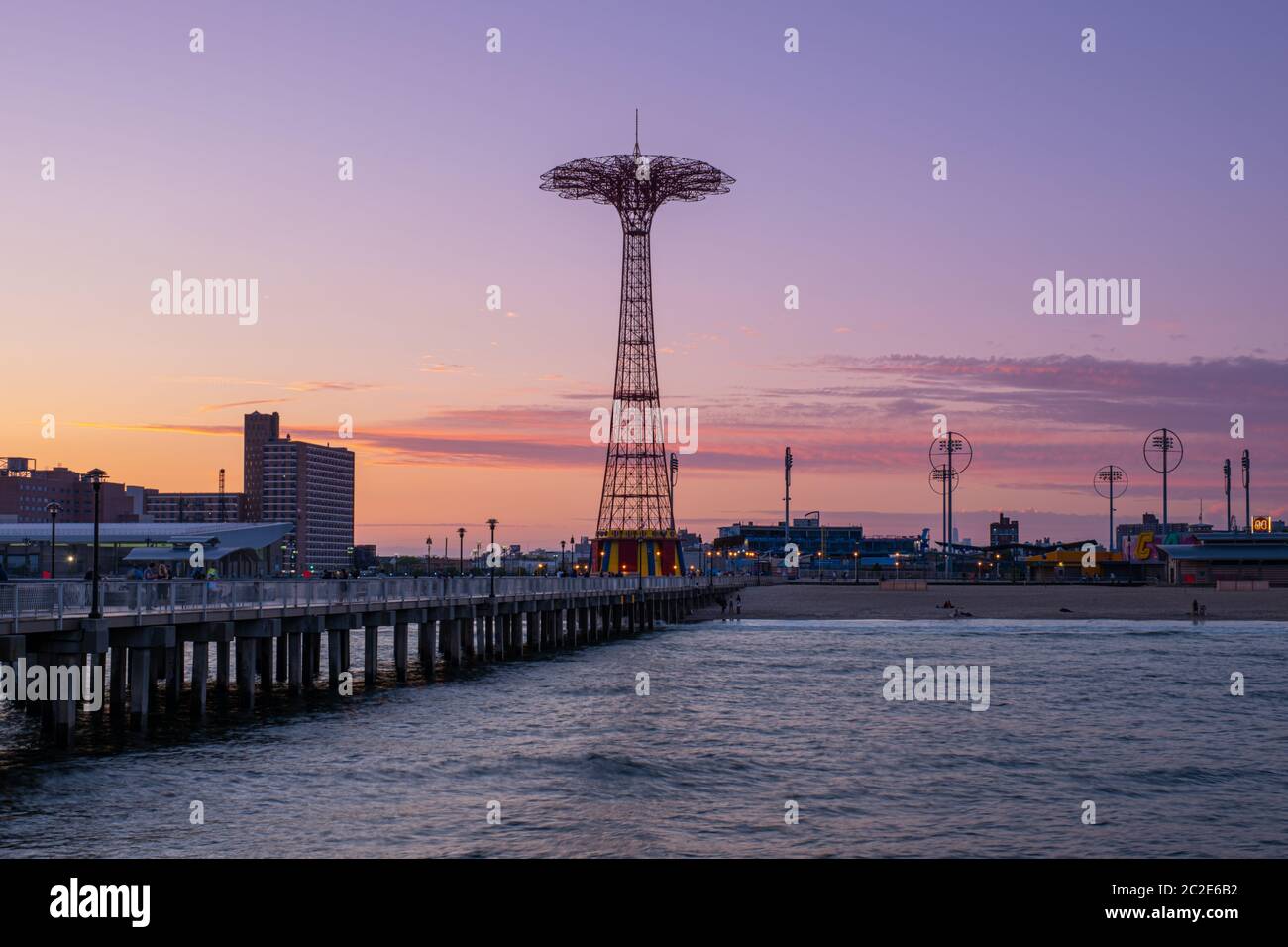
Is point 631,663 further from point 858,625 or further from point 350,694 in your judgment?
point 858,625

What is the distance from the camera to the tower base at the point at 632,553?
120 metres

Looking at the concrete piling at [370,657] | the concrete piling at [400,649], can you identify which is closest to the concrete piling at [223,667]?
the concrete piling at [370,657]

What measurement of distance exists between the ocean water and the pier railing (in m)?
3.61

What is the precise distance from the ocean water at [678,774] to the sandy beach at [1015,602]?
211ft

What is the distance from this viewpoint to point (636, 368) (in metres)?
117

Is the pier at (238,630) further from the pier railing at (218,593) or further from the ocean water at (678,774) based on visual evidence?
the ocean water at (678,774)

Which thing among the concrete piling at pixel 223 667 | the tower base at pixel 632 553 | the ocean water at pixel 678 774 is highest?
the tower base at pixel 632 553

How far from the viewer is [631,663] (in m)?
67.3

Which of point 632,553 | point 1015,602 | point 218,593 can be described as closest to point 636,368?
point 632,553

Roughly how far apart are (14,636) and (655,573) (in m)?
91.7

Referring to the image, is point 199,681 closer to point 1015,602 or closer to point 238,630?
point 238,630

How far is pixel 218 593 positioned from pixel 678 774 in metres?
17.1
